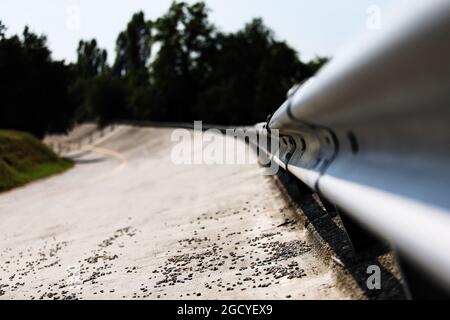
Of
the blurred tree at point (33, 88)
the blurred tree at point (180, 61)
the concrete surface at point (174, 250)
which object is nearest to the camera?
the concrete surface at point (174, 250)

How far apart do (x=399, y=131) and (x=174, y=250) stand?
138 inches

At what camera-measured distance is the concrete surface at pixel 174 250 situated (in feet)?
12.2

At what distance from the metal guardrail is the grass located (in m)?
19.6

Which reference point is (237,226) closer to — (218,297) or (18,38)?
(218,297)

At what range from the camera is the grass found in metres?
22.1

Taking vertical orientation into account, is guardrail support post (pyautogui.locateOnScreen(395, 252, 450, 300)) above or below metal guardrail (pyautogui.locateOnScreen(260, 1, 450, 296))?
below

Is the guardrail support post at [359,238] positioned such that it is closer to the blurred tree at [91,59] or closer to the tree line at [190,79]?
the tree line at [190,79]

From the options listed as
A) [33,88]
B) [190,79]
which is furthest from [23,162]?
[190,79]

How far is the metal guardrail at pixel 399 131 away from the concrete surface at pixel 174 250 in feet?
3.14

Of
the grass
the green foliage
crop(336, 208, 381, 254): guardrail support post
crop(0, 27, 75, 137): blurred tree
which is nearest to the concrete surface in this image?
crop(336, 208, 381, 254): guardrail support post

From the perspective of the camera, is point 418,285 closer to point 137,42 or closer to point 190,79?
point 190,79

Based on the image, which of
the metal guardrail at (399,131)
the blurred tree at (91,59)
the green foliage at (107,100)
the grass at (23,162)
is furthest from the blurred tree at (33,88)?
the blurred tree at (91,59)

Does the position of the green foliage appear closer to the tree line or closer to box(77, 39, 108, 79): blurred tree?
the tree line
